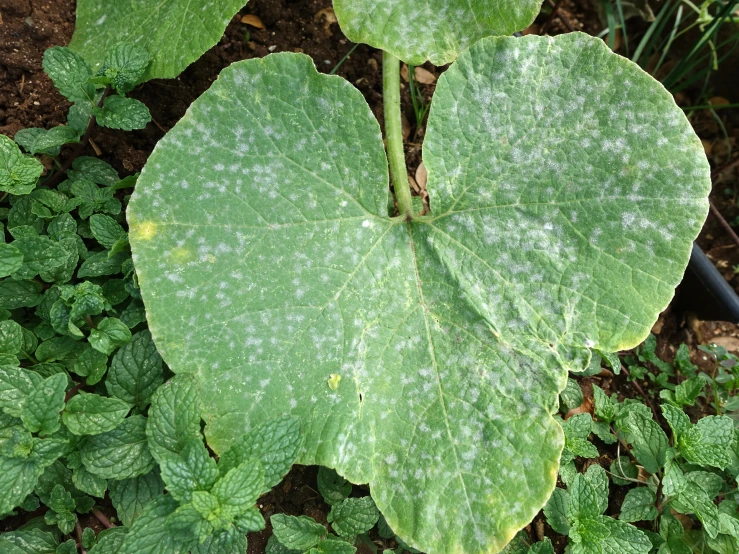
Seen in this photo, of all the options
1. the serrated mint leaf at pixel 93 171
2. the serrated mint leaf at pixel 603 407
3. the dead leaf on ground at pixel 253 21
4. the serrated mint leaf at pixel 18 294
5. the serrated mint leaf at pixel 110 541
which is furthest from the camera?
the dead leaf on ground at pixel 253 21

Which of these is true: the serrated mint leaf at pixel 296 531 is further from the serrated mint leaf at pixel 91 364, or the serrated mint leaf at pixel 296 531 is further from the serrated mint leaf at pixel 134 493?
the serrated mint leaf at pixel 91 364

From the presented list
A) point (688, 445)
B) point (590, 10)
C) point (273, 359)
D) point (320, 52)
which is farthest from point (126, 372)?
point (590, 10)

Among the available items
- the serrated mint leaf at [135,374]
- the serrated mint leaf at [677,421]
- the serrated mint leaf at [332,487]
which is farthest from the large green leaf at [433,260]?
the serrated mint leaf at [677,421]

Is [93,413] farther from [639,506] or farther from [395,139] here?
[639,506]

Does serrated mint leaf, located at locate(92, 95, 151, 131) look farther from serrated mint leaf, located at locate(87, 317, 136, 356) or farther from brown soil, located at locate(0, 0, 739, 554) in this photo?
serrated mint leaf, located at locate(87, 317, 136, 356)

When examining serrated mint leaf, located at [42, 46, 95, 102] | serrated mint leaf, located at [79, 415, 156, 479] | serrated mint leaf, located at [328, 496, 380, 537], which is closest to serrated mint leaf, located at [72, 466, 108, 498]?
serrated mint leaf, located at [79, 415, 156, 479]

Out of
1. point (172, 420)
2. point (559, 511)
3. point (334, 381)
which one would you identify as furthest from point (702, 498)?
point (172, 420)

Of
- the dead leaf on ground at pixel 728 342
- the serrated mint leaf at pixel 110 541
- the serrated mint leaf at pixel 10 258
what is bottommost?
the dead leaf on ground at pixel 728 342
